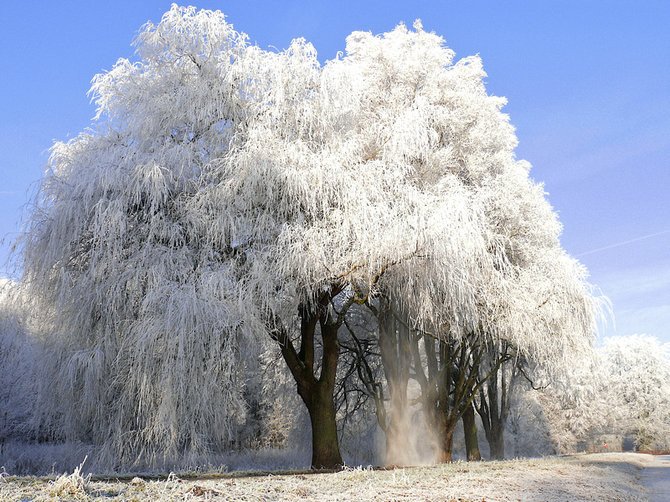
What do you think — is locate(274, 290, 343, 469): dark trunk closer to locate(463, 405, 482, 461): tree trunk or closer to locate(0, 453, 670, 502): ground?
locate(0, 453, 670, 502): ground

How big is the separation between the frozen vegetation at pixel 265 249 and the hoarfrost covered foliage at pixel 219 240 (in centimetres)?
4

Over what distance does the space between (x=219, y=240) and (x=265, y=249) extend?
899 millimetres

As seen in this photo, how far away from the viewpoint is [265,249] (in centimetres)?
1130

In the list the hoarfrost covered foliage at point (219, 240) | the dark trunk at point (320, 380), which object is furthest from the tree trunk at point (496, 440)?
the dark trunk at point (320, 380)

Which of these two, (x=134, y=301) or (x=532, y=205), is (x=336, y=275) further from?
(x=532, y=205)

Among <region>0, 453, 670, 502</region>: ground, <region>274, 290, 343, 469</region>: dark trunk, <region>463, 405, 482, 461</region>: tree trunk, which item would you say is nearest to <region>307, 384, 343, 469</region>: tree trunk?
<region>274, 290, 343, 469</region>: dark trunk

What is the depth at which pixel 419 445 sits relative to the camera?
17953 millimetres

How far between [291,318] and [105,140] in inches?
199

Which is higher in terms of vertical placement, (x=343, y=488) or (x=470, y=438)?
(x=470, y=438)

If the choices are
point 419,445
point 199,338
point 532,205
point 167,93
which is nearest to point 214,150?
point 167,93

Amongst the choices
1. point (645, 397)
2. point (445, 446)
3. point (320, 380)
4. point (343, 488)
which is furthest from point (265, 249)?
point (645, 397)

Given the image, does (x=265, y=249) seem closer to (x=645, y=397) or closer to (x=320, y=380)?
(x=320, y=380)

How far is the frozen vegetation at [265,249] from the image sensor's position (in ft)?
33.9

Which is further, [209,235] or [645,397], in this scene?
[645,397]
